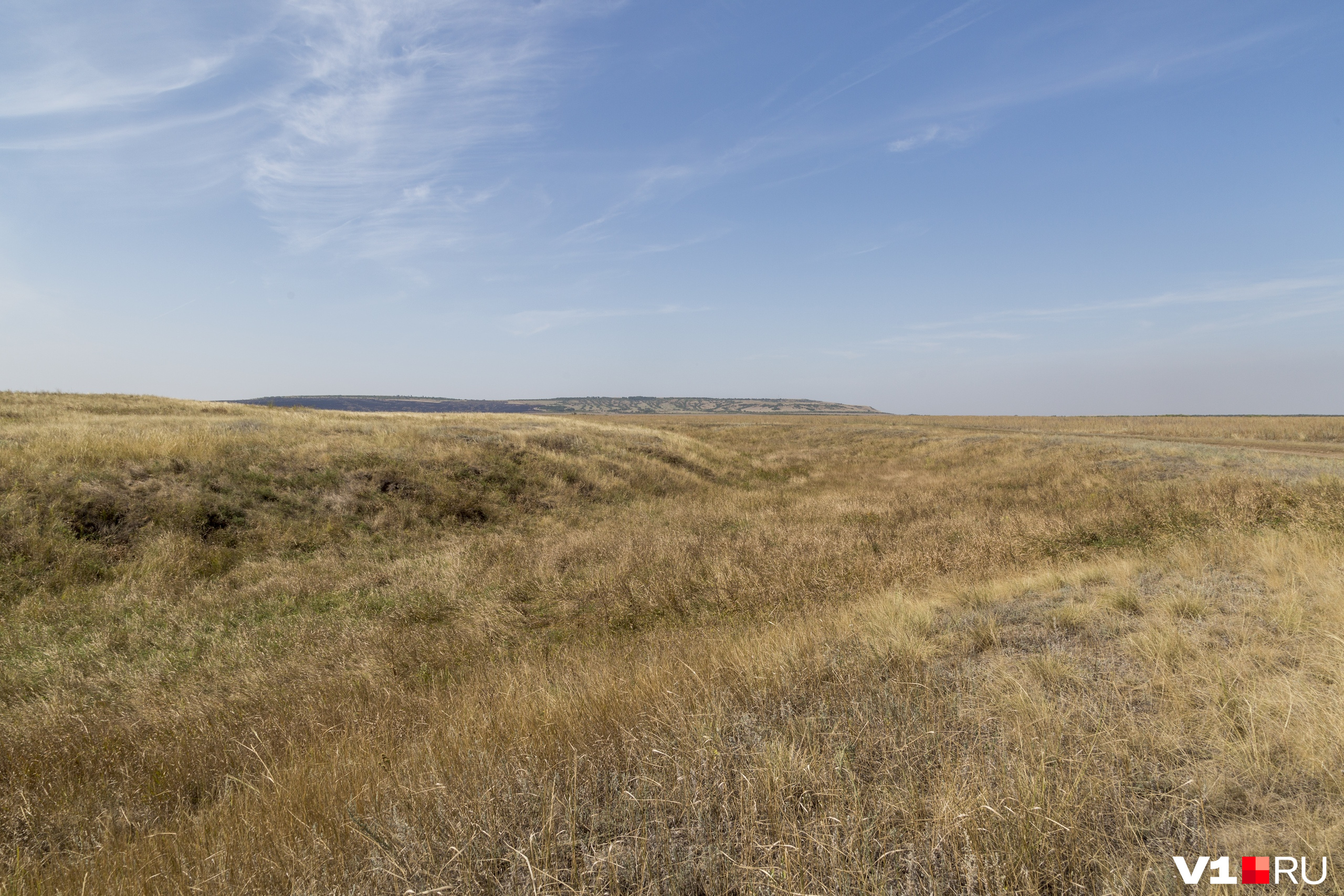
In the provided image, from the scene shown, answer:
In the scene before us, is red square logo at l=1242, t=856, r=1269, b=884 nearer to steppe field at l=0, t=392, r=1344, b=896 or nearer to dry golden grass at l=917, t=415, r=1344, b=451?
steppe field at l=0, t=392, r=1344, b=896

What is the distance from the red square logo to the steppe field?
0.30ft

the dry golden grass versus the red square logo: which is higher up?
the dry golden grass

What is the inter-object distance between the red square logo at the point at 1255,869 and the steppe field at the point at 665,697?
3.6 inches

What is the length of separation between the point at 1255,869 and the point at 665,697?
10.0ft

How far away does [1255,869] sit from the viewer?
7.34 feet

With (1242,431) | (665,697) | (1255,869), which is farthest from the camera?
(1242,431)

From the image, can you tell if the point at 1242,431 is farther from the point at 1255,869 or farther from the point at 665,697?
the point at 665,697
